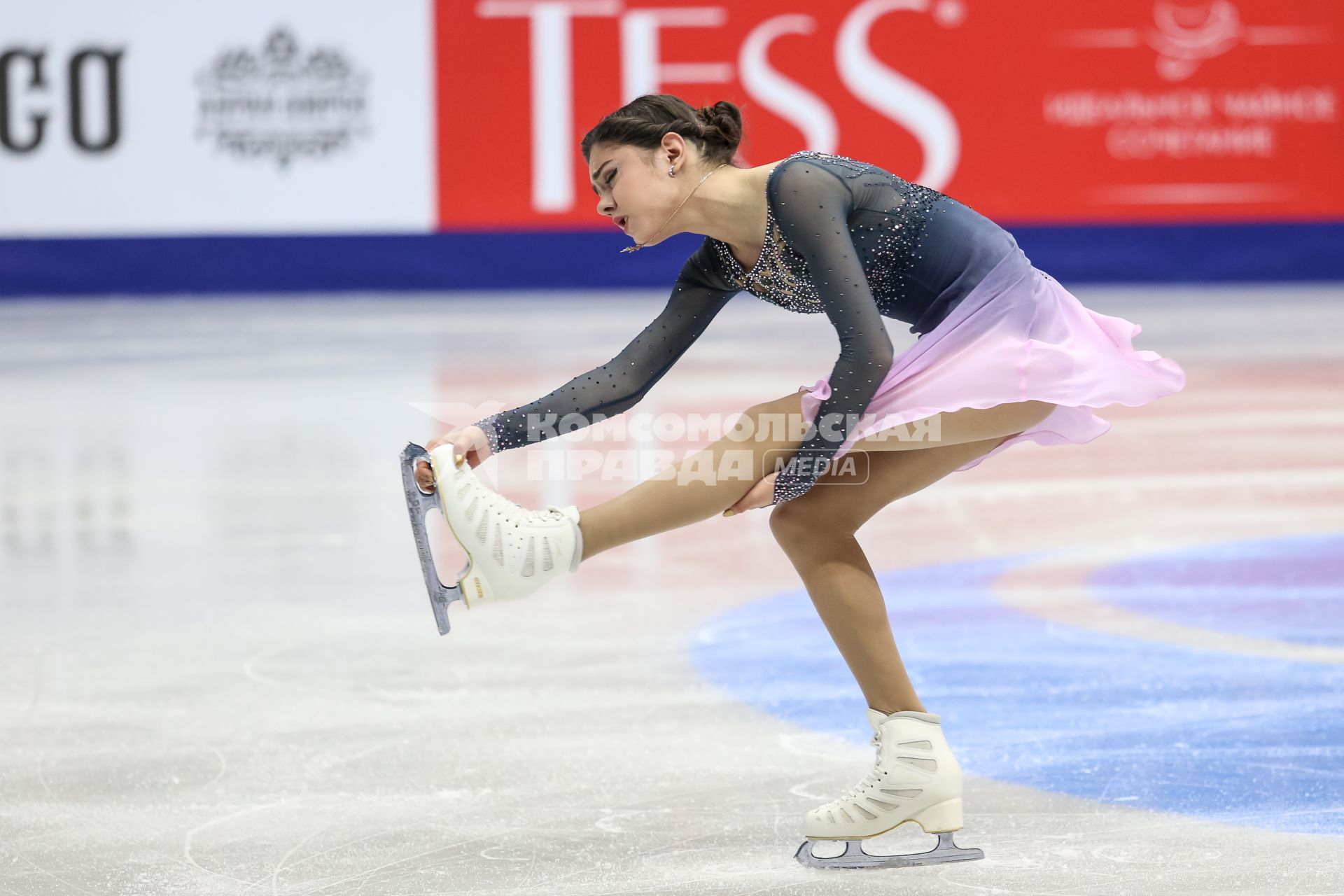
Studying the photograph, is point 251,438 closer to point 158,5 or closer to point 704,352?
point 704,352

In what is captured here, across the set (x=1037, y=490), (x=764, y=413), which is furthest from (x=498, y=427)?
(x=1037, y=490)

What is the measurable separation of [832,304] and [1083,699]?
1.30 metres

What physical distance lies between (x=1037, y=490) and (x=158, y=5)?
29.7 ft

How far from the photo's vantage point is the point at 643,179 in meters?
2.47

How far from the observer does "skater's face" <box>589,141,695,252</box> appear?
247cm

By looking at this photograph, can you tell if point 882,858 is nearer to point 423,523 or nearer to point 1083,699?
point 423,523

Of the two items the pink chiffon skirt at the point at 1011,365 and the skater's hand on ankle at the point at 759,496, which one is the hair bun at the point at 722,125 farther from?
the skater's hand on ankle at the point at 759,496

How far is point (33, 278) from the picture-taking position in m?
12.7

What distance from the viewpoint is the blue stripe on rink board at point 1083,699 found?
2826 mm

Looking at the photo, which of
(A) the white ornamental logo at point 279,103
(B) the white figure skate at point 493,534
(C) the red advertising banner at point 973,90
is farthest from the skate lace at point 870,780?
(A) the white ornamental logo at point 279,103

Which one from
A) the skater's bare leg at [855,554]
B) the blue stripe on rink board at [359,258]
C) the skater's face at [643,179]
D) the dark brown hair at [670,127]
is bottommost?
the skater's bare leg at [855,554]

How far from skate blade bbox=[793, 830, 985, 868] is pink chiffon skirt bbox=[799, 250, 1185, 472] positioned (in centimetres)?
55

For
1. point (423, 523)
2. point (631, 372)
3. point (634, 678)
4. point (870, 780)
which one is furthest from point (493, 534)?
point (634, 678)

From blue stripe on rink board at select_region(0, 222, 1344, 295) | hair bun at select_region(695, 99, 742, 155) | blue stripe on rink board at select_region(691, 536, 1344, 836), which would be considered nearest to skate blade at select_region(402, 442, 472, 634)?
hair bun at select_region(695, 99, 742, 155)
